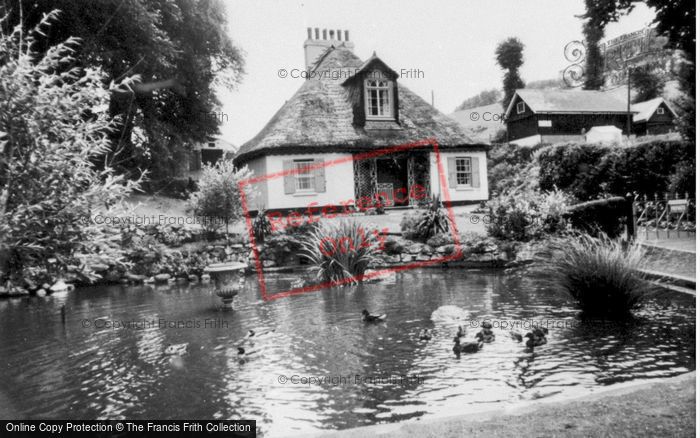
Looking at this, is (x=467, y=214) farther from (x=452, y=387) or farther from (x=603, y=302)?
(x=452, y=387)

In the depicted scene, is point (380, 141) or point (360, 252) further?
point (380, 141)

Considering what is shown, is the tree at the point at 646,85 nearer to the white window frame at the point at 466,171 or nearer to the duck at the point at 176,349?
the white window frame at the point at 466,171

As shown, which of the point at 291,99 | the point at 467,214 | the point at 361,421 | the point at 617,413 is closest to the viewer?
the point at 617,413

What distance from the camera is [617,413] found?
3.27 metres

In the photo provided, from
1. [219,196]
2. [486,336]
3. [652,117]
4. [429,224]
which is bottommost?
[486,336]

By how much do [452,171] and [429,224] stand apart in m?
8.08

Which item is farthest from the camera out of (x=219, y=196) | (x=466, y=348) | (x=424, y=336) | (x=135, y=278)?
(x=219, y=196)

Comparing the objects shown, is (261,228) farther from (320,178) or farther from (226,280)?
(226,280)

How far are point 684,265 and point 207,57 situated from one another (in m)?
18.4

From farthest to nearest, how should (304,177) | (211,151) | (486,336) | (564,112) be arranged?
(564,112)
(211,151)
(304,177)
(486,336)

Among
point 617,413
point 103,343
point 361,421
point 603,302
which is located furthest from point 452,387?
point 103,343

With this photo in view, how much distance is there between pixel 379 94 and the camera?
73.4ft

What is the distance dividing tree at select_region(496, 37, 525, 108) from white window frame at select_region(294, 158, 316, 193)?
1529cm

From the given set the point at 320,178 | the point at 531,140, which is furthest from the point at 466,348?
the point at 531,140
